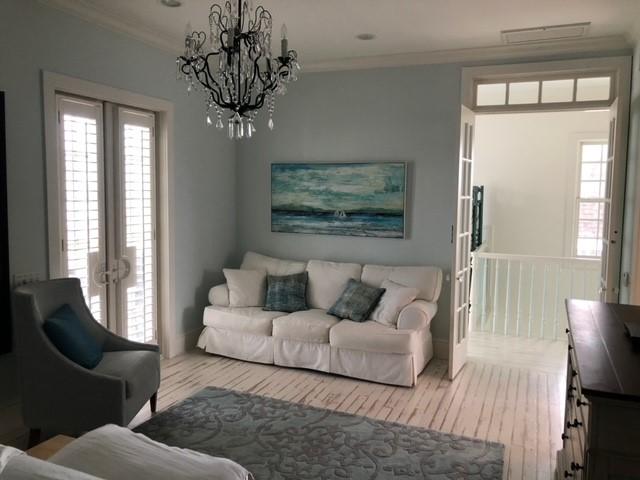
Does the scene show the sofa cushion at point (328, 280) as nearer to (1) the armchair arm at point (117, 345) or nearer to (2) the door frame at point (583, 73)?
(2) the door frame at point (583, 73)

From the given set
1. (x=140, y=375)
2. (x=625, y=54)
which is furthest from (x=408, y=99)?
(x=140, y=375)

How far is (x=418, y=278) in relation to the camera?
4844 mm

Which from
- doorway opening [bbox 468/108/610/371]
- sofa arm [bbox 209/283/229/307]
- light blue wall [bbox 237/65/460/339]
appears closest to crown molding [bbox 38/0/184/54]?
light blue wall [bbox 237/65/460/339]

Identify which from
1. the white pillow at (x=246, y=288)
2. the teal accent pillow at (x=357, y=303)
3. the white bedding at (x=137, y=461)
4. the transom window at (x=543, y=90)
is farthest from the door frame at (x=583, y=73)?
the white bedding at (x=137, y=461)

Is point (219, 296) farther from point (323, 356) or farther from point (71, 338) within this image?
point (71, 338)

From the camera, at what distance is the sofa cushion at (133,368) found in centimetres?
325

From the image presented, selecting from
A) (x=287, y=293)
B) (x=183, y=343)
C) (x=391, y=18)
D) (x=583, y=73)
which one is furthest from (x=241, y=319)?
(x=583, y=73)

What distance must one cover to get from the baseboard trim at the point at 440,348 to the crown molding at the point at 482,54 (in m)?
2.70

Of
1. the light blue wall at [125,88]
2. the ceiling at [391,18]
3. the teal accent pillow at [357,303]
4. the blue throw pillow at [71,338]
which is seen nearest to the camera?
the blue throw pillow at [71,338]

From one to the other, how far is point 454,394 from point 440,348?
0.90 meters

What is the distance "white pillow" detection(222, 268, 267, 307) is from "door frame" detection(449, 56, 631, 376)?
1903 mm

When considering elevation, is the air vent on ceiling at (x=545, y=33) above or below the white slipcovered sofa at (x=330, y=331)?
above

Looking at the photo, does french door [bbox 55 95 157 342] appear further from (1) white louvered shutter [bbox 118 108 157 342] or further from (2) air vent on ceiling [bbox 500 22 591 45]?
(2) air vent on ceiling [bbox 500 22 591 45]

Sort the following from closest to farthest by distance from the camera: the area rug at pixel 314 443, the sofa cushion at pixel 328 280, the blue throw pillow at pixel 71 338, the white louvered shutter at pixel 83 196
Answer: the area rug at pixel 314 443 < the blue throw pillow at pixel 71 338 < the white louvered shutter at pixel 83 196 < the sofa cushion at pixel 328 280
